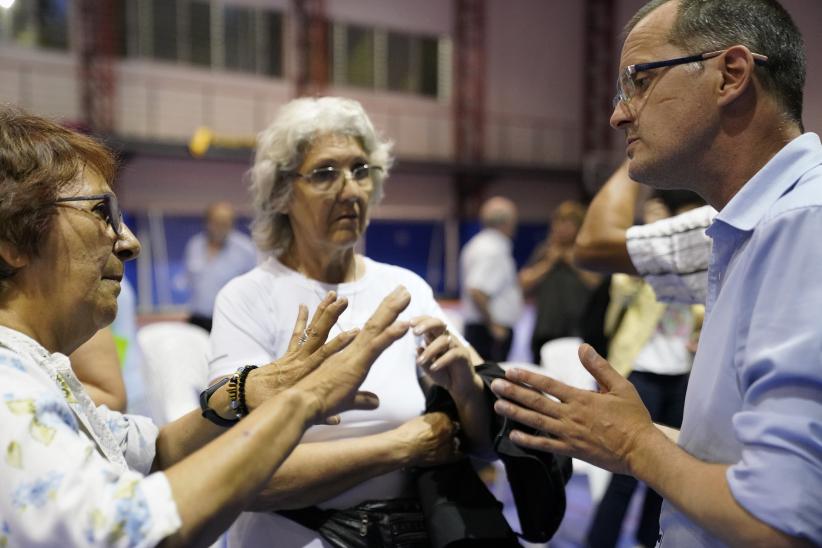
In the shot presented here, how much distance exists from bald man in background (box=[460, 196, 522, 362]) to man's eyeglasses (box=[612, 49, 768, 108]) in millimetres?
4124

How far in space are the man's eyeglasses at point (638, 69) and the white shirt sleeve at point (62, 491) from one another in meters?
1.03

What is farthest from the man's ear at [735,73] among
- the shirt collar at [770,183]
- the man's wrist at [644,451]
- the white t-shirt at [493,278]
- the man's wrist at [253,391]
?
the white t-shirt at [493,278]

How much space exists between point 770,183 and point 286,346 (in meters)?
1.13

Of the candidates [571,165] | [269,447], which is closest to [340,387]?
[269,447]

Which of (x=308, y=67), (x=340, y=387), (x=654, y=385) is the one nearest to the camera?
(x=340, y=387)

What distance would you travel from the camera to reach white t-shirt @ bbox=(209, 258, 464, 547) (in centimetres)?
172

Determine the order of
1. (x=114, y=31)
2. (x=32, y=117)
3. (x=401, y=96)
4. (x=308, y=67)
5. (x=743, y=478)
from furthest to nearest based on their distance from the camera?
1. (x=401, y=96)
2. (x=308, y=67)
3. (x=114, y=31)
4. (x=32, y=117)
5. (x=743, y=478)

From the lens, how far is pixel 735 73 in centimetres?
121

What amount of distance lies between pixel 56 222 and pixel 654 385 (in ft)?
8.04

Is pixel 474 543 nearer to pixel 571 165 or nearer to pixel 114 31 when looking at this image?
pixel 114 31

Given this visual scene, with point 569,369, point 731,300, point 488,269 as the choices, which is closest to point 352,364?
point 731,300

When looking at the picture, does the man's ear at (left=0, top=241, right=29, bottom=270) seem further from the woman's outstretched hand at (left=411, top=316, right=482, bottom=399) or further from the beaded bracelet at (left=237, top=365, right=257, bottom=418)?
the woman's outstretched hand at (left=411, top=316, right=482, bottom=399)

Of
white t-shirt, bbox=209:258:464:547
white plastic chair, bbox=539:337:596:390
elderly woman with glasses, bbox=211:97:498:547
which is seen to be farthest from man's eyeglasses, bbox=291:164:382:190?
white plastic chair, bbox=539:337:596:390

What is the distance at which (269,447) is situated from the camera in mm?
1040
